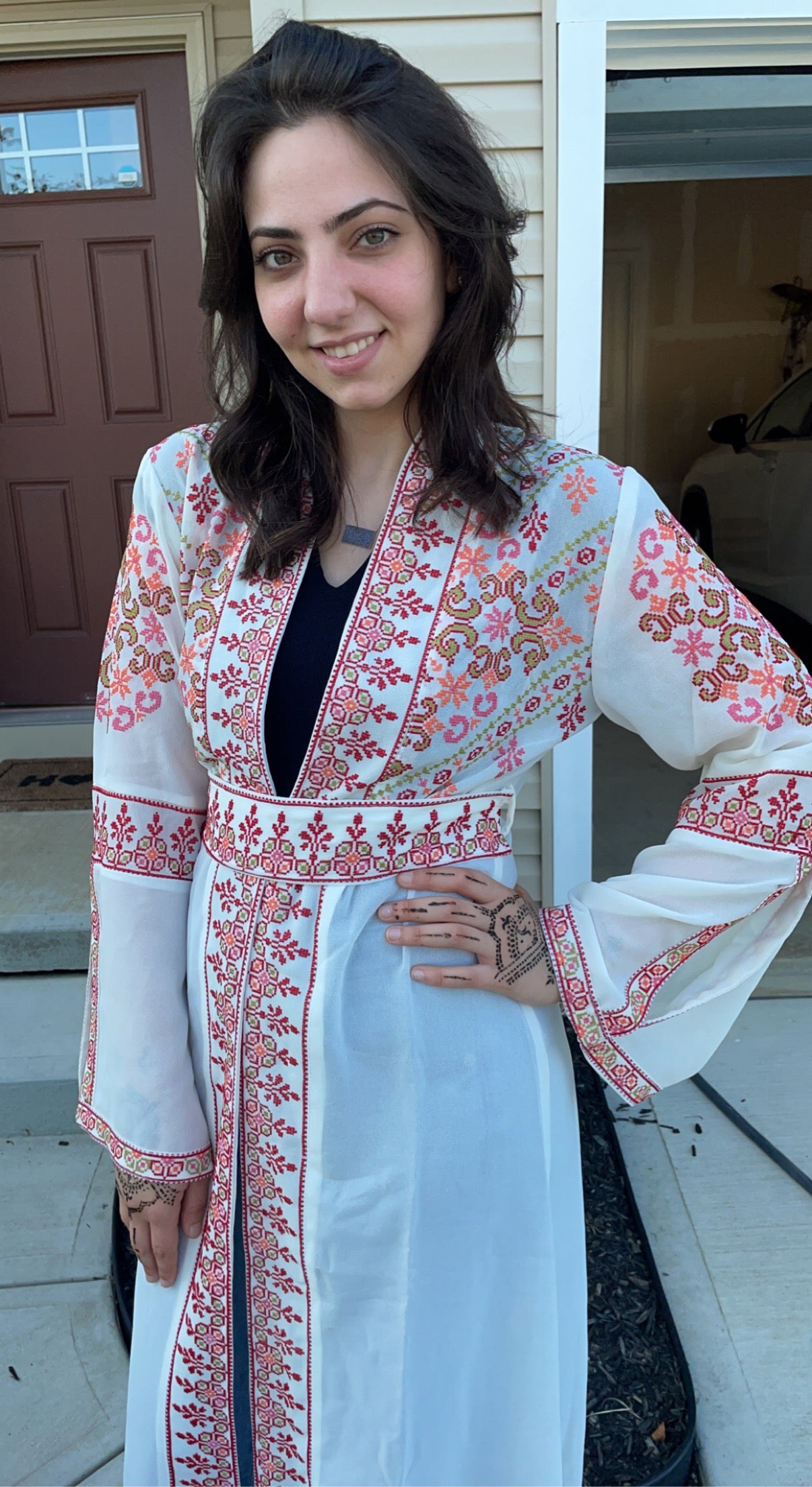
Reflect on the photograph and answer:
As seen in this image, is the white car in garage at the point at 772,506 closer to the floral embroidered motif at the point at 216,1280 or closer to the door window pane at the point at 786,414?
the door window pane at the point at 786,414

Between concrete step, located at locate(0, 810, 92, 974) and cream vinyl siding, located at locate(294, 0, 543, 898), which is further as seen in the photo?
concrete step, located at locate(0, 810, 92, 974)

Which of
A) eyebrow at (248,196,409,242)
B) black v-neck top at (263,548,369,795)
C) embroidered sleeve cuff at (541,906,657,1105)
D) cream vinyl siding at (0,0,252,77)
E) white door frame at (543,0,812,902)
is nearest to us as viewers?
eyebrow at (248,196,409,242)

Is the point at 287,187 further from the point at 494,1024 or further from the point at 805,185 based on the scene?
the point at 805,185

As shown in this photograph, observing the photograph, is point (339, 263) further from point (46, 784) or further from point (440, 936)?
point (46, 784)

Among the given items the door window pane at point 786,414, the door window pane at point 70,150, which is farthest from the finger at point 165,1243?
the door window pane at point 786,414

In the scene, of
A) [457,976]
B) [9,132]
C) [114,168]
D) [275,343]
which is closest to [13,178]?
[9,132]

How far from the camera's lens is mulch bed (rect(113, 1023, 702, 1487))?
168 centimetres

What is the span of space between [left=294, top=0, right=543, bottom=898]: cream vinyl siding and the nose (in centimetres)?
131

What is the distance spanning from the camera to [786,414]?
16.8 feet

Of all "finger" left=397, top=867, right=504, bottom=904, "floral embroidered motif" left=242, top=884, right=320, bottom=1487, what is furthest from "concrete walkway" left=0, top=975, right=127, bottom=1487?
"finger" left=397, top=867, right=504, bottom=904

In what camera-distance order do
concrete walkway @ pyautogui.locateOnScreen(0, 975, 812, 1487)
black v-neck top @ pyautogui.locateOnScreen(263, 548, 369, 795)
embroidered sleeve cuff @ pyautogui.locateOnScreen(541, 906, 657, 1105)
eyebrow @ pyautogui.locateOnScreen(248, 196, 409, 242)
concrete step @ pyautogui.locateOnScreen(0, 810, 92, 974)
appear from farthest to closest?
concrete step @ pyautogui.locateOnScreen(0, 810, 92, 974) < concrete walkway @ pyautogui.locateOnScreen(0, 975, 812, 1487) < embroidered sleeve cuff @ pyautogui.locateOnScreen(541, 906, 657, 1105) < black v-neck top @ pyautogui.locateOnScreen(263, 548, 369, 795) < eyebrow @ pyautogui.locateOnScreen(248, 196, 409, 242)

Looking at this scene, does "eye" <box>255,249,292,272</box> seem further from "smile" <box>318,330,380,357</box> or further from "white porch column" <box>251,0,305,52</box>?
"white porch column" <box>251,0,305,52</box>

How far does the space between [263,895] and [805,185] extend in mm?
8832

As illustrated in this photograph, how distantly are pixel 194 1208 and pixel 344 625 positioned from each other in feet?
2.31
